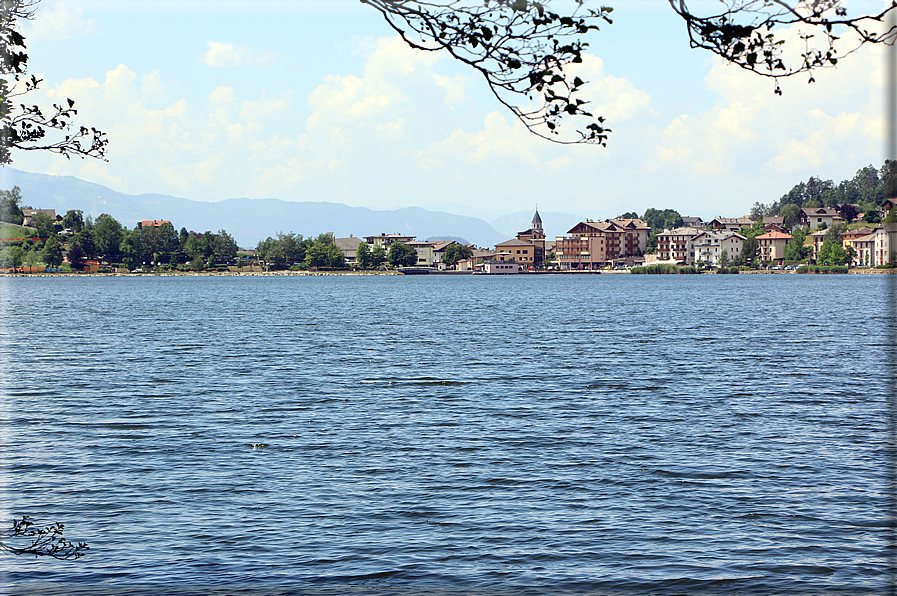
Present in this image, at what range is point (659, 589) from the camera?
48.4 ft

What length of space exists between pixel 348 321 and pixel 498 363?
45116 millimetres

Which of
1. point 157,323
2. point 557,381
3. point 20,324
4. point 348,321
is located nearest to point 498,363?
point 557,381

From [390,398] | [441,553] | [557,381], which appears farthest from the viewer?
[557,381]

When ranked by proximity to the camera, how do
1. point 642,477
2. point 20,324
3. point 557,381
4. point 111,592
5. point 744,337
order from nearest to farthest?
point 111,592, point 642,477, point 557,381, point 744,337, point 20,324

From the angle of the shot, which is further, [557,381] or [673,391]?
[557,381]

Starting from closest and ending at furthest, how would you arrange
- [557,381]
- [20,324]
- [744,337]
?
[557,381] → [744,337] → [20,324]

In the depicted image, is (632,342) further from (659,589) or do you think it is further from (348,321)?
(659,589)

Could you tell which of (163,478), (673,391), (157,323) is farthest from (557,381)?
(157,323)

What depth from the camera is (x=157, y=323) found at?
90500 millimetres

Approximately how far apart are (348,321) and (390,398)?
5749cm

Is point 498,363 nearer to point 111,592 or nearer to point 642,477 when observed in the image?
point 642,477

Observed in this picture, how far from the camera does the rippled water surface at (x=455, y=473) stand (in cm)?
1576

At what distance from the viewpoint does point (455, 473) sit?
22.4 meters

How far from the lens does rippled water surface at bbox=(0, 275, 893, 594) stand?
15758 millimetres
